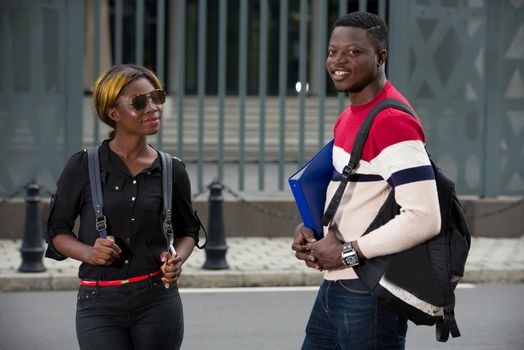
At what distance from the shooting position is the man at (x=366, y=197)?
11.3ft

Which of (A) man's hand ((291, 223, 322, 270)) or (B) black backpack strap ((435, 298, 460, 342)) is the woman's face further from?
(B) black backpack strap ((435, 298, 460, 342))

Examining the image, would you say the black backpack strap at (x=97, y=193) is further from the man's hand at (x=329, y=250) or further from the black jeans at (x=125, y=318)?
the man's hand at (x=329, y=250)

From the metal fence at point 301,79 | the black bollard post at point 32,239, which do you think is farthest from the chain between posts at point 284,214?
the black bollard post at point 32,239

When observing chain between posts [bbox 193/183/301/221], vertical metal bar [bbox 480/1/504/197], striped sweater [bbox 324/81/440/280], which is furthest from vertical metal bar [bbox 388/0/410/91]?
striped sweater [bbox 324/81/440/280]

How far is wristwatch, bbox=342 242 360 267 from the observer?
354 cm

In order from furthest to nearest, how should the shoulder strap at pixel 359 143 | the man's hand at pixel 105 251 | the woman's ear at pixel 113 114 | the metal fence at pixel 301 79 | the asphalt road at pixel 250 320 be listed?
1. the metal fence at pixel 301 79
2. the asphalt road at pixel 250 320
3. the woman's ear at pixel 113 114
4. the man's hand at pixel 105 251
5. the shoulder strap at pixel 359 143

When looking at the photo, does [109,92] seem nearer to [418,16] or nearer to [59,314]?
[59,314]

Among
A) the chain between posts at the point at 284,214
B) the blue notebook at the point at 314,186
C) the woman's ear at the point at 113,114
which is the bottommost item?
the chain between posts at the point at 284,214

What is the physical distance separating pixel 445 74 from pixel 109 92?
8430mm

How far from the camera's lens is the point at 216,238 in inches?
379

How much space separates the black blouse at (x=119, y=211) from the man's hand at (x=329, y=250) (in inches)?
24.8

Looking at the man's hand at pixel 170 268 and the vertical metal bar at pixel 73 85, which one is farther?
the vertical metal bar at pixel 73 85

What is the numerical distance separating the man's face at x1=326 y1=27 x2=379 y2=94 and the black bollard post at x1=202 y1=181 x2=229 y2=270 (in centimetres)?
599

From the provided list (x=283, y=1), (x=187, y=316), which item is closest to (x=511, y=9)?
(x=283, y=1)
